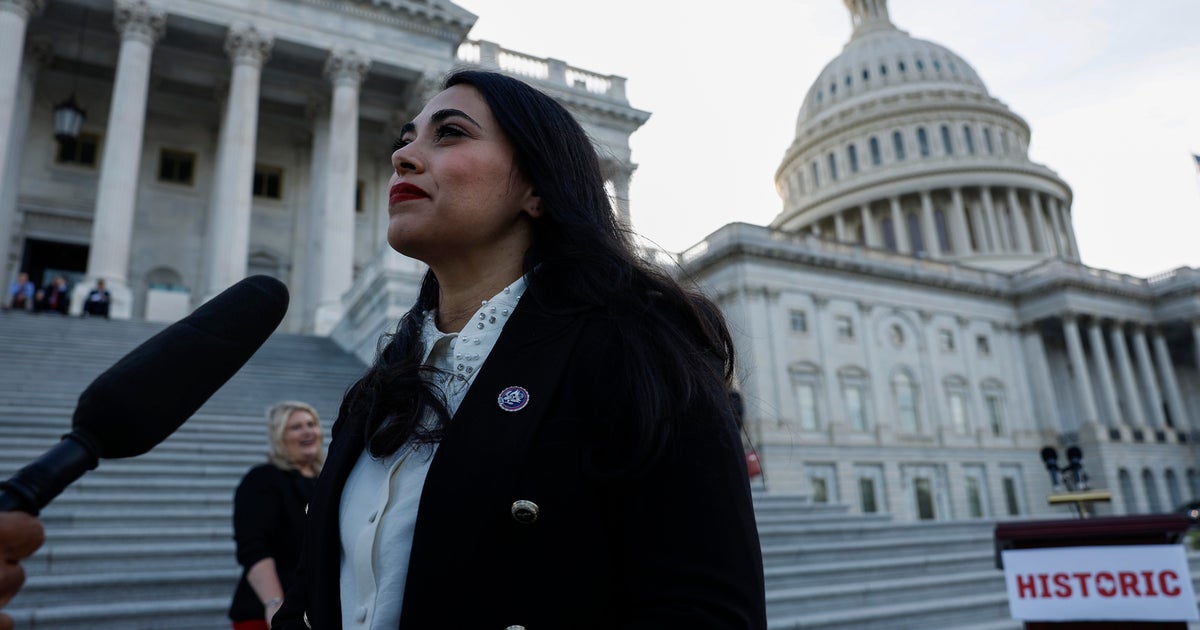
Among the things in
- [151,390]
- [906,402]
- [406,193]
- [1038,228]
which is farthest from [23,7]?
[1038,228]

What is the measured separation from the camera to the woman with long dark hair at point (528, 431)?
1309 mm

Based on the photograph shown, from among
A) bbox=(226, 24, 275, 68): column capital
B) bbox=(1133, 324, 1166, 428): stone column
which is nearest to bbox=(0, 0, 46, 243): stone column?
bbox=(226, 24, 275, 68): column capital

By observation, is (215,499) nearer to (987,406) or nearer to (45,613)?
(45,613)

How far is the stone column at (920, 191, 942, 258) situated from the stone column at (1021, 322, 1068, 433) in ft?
53.4

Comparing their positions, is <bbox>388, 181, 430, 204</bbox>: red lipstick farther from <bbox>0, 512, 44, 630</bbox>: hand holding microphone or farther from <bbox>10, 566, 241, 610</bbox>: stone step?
<bbox>10, 566, 241, 610</bbox>: stone step

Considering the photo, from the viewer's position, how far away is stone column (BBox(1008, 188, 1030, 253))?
63.7 m

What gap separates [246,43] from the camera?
2358 centimetres

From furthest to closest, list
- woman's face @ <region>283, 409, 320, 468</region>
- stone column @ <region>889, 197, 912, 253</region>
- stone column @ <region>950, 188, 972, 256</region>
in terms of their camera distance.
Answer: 1. stone column @ <region>889, 197, 912, 253</region>
2. stone column @ <region>950, 188, 972, 256</region>
3. woman's face @ <region>283, 409, 320, 468</region>

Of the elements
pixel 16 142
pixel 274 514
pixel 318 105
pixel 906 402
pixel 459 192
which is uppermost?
pixel 318 105

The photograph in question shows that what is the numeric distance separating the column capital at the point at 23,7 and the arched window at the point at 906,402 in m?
37.9

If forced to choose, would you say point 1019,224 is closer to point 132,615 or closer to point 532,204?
point 132,615

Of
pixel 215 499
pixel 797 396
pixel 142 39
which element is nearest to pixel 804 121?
pixel 797 396

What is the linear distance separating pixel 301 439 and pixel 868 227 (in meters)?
66.3

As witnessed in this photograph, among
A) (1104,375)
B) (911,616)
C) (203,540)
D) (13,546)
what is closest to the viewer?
(13,546)
